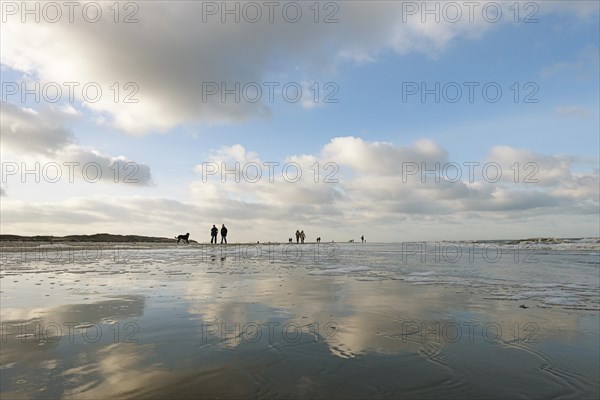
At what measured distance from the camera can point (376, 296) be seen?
7.31 metres

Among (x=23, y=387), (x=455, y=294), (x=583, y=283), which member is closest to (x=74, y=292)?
(x=23, y=387)

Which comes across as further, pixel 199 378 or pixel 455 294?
pixel 455 294

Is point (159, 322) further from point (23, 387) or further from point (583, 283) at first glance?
point (583, 283)

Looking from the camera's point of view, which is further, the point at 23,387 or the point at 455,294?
the point at 455,294

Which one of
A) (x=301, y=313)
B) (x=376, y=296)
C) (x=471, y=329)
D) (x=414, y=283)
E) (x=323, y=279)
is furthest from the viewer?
(x=323, y=279)

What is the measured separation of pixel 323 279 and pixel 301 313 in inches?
174

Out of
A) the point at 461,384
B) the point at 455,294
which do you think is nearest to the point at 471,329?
the point at 461,384

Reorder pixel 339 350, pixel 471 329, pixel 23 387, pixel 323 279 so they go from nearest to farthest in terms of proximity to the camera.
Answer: pixel 23 387 → pixel 339 350 → pixel 471 329 → pixel 323 279

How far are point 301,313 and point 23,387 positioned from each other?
143 inches

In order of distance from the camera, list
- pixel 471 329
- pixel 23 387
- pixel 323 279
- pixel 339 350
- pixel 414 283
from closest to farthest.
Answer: pixel 23 387, pixel 339 350, pixel 471 329, pixel 414 283, pixel 323 279

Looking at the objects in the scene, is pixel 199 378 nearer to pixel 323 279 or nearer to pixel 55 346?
pixel 55 346

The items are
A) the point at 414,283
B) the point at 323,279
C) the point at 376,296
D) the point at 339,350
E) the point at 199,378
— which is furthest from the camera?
the point at 323,279

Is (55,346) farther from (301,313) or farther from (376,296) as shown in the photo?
(376,296)

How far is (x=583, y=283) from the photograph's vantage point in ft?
→ 31.7
